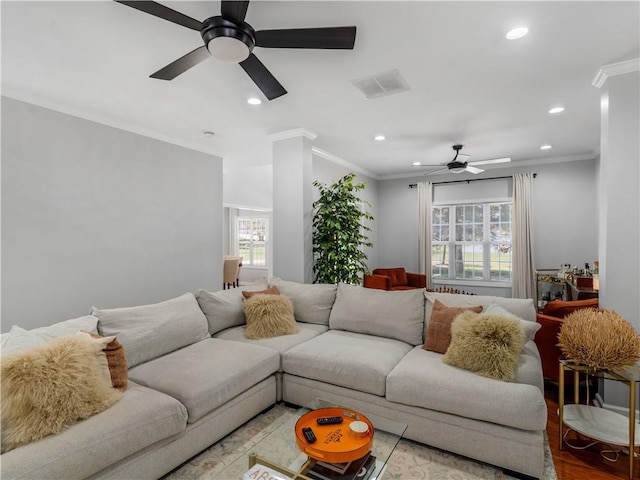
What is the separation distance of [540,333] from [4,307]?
15.3ft

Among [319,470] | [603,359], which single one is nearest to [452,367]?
[603,359]

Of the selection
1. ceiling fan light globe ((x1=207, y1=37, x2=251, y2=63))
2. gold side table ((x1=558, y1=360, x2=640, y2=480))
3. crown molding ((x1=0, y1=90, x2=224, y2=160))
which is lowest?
gold side table ((x1=558, y1=360, x2=640, y2=480))

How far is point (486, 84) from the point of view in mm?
2918

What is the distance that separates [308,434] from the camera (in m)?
1.59

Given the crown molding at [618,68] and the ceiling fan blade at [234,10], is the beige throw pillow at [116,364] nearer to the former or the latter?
the ceiling fan blade at [234,10]

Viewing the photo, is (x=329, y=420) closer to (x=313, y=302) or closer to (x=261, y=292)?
(x=313, y=302)

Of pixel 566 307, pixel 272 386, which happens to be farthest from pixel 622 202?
pixel 272 386

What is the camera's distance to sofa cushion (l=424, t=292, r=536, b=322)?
260 centimetres

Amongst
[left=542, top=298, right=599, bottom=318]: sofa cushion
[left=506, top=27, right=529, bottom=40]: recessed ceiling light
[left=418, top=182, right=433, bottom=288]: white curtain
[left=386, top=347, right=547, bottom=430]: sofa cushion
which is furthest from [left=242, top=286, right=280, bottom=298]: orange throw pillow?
[left=418, top=182, right=433, bottom=288]: white curtain

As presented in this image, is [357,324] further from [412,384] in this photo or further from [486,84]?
[486,84]

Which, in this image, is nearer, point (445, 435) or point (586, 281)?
point (445, 435)

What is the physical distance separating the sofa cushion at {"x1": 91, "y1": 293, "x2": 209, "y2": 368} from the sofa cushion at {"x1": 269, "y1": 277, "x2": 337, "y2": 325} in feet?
3.18

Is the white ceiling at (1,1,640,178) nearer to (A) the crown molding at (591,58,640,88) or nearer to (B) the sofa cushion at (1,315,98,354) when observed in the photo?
(A) the crown molding at (591,58,640,88)

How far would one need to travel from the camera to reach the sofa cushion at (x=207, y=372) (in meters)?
2.05
